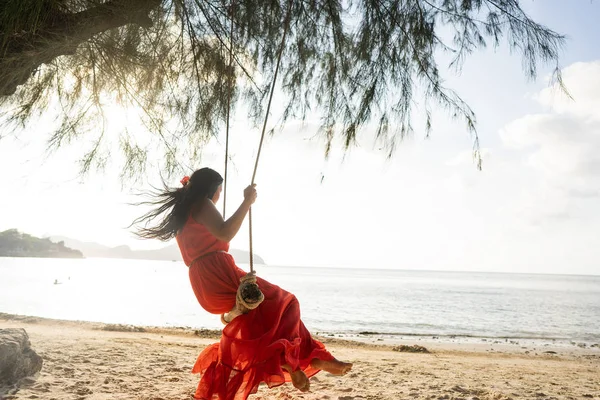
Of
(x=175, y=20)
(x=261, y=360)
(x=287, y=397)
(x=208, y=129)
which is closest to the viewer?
(x=261, y=360)

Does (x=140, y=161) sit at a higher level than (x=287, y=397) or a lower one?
higher

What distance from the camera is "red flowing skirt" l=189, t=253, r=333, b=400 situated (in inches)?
112

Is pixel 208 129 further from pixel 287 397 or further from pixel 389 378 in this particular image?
pixel 389 378

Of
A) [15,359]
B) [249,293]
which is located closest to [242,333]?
[249,293]

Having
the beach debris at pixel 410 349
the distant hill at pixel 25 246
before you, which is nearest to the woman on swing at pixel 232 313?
the beach debris at pixel 410 349

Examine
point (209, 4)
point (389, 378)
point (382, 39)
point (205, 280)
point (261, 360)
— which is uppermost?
point (209, 4)

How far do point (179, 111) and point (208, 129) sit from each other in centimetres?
32

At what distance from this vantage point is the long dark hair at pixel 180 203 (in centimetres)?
302

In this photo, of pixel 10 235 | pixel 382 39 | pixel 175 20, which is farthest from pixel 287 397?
pixel 10 235

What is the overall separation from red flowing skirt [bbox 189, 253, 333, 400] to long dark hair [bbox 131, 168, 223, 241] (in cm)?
28

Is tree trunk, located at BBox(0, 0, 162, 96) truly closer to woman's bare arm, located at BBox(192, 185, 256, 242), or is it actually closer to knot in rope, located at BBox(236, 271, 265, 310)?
woman's bare arm, located at BBox(192, 185, 256, 242)

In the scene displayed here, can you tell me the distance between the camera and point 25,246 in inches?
4820

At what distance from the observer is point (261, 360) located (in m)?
2.82

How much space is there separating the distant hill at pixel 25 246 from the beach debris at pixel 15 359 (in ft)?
369
